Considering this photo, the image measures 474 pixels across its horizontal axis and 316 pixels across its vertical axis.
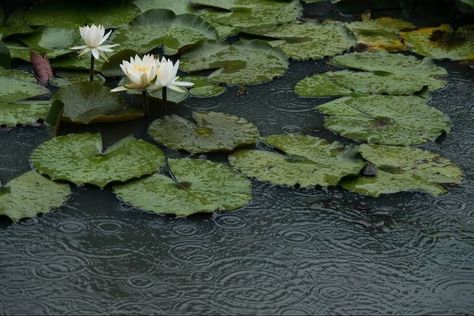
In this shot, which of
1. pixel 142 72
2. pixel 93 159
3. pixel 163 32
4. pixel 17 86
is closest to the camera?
pixel 93 159

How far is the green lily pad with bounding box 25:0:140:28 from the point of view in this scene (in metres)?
4.14

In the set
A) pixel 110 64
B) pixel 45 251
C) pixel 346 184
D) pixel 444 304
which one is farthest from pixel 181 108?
pixel 444 304

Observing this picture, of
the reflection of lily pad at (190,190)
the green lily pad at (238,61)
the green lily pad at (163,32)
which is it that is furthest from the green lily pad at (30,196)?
the green lily pad at (163,32)

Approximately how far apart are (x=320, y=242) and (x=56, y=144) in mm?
1039

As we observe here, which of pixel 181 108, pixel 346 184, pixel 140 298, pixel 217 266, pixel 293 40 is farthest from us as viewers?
pixel 293 40

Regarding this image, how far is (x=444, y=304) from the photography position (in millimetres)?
2387

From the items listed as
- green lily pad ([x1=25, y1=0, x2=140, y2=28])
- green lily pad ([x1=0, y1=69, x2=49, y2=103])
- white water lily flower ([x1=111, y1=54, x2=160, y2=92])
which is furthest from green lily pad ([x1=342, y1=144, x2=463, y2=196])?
green lily pad ([x1=25, y1=0, x2=140, y2=28])

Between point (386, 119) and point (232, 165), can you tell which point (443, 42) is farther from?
point (232, 165)

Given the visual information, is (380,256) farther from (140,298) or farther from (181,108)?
(181,108)

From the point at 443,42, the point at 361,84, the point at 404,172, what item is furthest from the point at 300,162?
the point at 443,42

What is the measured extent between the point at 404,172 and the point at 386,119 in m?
0.43

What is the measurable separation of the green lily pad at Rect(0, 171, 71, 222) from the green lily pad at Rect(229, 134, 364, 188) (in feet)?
2.04

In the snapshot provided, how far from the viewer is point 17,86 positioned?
11.5ft

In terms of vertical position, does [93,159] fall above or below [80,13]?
below
